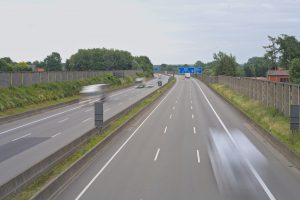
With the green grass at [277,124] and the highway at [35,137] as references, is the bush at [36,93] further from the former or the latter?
the green grass at [277,124]

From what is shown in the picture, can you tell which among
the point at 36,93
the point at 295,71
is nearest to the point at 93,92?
the point at 36,93

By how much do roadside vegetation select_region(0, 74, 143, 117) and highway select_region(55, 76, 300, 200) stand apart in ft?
59.0

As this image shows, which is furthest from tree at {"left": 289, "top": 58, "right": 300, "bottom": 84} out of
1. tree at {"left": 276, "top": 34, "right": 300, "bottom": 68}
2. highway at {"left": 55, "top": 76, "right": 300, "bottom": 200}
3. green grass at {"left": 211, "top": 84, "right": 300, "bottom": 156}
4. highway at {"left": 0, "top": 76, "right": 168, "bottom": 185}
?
highway at {"left": 55, "top": 76, "right": 300, "bottom": 200}

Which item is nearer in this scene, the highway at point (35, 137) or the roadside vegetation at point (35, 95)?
the highway at point (35, 137)

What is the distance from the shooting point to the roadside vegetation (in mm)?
48922

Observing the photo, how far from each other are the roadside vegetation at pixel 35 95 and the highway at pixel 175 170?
18.0 meters

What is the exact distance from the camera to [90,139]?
1144 inches

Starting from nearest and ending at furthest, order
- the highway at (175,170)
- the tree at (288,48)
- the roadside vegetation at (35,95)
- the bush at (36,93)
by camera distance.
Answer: the highway at (175,170), the roadside vegetation at (35,95), the bush at (36,93), the tree at (288,48)

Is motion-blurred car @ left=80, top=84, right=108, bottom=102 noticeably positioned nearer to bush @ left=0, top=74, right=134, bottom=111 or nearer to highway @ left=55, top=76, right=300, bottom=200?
bush @ left=0, top=74, right=134, bottom=111

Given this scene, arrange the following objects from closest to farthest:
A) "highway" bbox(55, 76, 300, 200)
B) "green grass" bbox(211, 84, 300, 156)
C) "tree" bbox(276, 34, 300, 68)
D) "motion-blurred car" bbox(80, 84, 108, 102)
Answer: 1. "highway" bbox(55, 76, 300, 200)
2. "green grass" bbox(211, 84, 300, 156)
3. "motion-blurred car" bbox(80, 84, 108, 102)
4. "tree" bbox(276, 34, 300, 68)

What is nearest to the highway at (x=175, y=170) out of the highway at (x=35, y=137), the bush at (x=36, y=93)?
the highway at (x=35, y=137)

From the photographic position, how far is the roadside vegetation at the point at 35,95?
48.9m

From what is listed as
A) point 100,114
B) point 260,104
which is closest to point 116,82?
point 260,104

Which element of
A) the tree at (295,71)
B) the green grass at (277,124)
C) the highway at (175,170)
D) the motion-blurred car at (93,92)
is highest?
the tree at (295,71)
